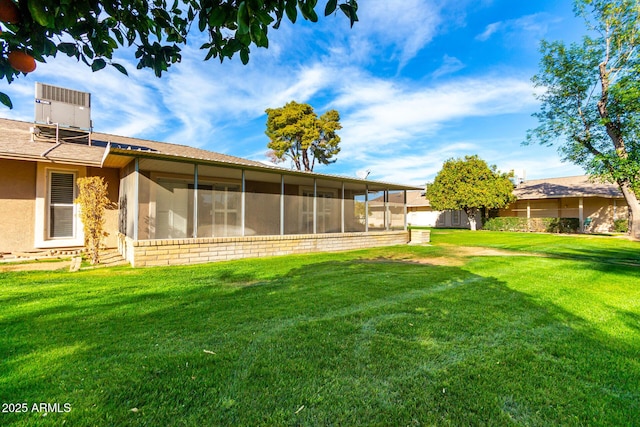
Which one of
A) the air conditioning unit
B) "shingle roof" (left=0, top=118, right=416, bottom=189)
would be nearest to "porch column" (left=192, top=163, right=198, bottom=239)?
"shingle roof" (left=0, top=118, right=416, bottom=189)

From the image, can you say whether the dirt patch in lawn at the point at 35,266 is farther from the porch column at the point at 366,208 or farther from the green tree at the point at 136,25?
the porch column at the point at 366,208

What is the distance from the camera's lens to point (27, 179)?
781cm

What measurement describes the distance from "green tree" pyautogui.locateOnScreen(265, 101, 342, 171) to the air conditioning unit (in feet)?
53.8

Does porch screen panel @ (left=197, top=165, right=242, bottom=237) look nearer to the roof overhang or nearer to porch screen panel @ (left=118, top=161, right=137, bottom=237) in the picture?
the roof overhang

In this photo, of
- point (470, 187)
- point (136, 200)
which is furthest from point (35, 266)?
point (470, 187)

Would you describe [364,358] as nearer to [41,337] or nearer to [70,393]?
[70,393]

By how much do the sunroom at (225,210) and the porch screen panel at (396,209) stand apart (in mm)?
1272

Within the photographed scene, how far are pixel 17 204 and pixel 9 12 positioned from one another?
371 inches

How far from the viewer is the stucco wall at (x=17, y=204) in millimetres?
7562

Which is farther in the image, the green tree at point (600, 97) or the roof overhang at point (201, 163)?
the green tree at point (600, 97)

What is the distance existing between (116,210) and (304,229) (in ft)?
20.2

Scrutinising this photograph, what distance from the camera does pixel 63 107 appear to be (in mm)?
9555

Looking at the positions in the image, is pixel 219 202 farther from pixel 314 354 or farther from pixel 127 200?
pixel 314 354

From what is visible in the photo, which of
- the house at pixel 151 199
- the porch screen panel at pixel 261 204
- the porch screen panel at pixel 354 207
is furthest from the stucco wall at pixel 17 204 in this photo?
the porch screen panel at pixel 354 207
